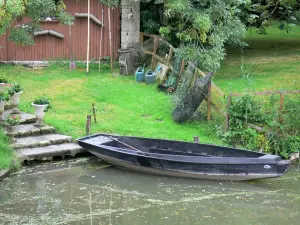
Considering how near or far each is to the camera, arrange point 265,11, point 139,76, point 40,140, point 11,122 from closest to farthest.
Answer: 1. point 11,122
2. point 40,140
3. point 265,11
4. point 139,76

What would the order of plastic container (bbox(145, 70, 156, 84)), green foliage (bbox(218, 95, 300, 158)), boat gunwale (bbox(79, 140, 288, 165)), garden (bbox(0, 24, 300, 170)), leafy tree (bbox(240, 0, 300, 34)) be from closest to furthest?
boat gunwale (bbox(79, 140, 288, 165)) → green foliage (bbox(218, 95, 300, 158)) → garden (bbox(0, 24, 300, 170)) → leafy tree (bbox(240, 0, 300, 34)) → plastic container (bbox(145, 70, 156, 84))

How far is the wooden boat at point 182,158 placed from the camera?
49.6ft

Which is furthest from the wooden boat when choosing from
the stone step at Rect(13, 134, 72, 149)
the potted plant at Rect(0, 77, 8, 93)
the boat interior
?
the potted plant at Rect(0, 77, 8, 93)

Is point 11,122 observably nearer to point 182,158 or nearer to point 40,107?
point 40,107

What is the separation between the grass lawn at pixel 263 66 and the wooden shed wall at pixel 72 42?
186 inches

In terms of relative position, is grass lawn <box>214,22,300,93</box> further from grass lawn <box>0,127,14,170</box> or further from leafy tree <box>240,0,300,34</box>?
grass lawn <box>0,127,14,170</box>

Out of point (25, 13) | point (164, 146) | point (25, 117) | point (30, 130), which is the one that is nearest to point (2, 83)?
point (25, 117)

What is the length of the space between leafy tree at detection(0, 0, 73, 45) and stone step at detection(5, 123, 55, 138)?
7.74 feet

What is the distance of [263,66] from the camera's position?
24047 millimetres

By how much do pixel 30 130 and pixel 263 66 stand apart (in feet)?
34.4

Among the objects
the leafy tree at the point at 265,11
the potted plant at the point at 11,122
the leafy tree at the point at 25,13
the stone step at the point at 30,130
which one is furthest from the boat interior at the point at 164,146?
the leafy tree at the point at 265,11

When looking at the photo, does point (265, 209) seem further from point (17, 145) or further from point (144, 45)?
point (144, 45)

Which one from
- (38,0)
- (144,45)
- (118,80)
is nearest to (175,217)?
(38,0)

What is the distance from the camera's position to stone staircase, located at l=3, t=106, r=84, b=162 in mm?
16250
